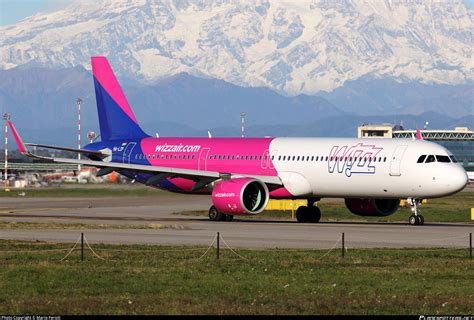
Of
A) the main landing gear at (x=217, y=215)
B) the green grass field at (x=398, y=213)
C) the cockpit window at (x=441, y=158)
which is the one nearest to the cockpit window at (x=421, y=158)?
the cockpit window at (x=441, y=158)

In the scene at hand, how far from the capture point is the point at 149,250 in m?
42.1

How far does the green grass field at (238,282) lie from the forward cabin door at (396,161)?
1485 cm

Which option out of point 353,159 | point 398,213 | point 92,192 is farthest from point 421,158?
point 92,192

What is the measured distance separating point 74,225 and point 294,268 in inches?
891

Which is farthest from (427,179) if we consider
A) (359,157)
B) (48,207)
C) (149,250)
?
(48,207)

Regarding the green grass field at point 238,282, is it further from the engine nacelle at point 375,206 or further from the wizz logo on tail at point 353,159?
the engine nacelle at point 375,206

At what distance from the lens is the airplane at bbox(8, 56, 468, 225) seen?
5759 centimetres

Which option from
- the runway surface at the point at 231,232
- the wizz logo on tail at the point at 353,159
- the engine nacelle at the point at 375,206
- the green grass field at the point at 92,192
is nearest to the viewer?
the runway surface at the point at 231,232

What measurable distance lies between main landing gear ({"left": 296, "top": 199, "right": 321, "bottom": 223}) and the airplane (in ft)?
0.17

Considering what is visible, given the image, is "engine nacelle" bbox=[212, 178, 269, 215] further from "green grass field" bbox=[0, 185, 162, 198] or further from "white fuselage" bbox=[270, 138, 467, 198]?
"green grass field" bbox=[0, 185, 162, 198]

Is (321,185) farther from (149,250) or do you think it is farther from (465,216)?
(149,250)

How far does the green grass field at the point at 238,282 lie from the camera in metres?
28.1

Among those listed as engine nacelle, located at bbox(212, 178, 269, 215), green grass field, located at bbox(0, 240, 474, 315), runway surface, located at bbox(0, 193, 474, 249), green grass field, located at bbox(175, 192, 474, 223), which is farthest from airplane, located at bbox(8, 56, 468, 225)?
green grass field, located at bbox(0, 240, 474, 315)

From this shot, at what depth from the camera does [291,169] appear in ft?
201
